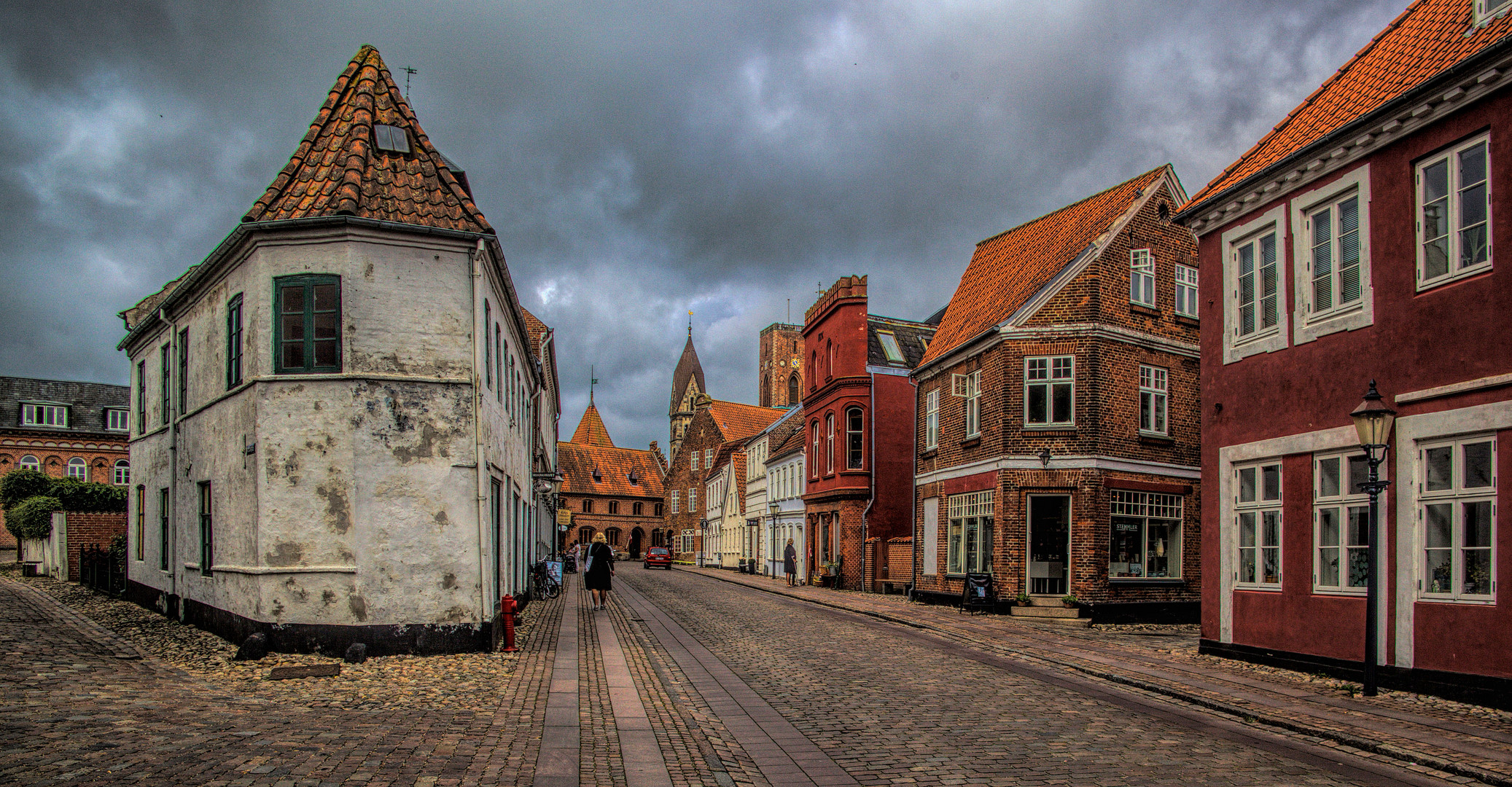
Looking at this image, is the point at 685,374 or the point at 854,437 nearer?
the point at 854,437

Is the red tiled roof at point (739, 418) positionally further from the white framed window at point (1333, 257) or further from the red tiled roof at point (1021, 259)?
the white framed window at point (1333, 257)

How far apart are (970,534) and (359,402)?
1602 cm

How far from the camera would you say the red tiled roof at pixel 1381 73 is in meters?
11.2

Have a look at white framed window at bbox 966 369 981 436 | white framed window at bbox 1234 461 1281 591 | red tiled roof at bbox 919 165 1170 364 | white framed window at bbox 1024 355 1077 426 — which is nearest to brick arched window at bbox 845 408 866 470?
red tiled roof at bbox 919 165 1170 364

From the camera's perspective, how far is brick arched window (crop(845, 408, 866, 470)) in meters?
32.6

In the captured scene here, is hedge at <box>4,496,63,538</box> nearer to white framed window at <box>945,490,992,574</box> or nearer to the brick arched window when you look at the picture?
the brick arched window

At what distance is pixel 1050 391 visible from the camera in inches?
877

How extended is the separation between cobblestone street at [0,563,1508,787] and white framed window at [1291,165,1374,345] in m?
5.12

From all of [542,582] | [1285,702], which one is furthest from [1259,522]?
[542,582]

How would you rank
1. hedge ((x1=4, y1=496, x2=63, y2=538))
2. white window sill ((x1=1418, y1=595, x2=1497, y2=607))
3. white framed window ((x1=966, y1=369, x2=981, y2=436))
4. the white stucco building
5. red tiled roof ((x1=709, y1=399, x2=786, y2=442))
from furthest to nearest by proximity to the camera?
red tiled roof ((x1=709, y1=399, x2=786, y2=442)), hedge ((x1=4, y1=496, x2=63, y2=538)), white framed window ((x1=966, y1=369, x2=981, y2=436)), the white stucco building, white window sill ((x1=1418, y1=595, x2=1497, y2=607))

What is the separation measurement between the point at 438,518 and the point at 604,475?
79.9m

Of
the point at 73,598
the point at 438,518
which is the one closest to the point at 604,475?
the point at 73,598

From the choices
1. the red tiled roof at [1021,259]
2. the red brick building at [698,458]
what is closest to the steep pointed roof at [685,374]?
the red brick building at [698,458]

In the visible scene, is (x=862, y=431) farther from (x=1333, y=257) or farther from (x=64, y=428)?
(x=64, y=428)
